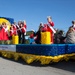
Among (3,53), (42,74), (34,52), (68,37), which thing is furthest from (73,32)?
(3,53)

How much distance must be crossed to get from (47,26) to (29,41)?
197cm

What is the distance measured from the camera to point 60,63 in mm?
9047

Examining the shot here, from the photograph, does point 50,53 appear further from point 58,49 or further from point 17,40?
point 17,40

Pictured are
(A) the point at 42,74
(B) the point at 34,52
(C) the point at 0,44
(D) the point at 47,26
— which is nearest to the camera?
(A) the point at 42,74

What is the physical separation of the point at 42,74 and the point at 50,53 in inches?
51.7

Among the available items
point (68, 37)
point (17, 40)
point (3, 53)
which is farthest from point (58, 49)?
point (3, 53)

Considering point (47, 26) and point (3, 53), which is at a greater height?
point (47, 26)

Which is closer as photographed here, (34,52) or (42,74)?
(42,74)

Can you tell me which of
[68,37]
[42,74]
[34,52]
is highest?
[68,37]

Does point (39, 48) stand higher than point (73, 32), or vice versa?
point (73, 32)

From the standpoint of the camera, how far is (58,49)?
809 centimetres

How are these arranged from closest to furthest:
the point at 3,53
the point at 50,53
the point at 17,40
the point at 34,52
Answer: the point at 50,53 < the point at 34,52 < the point at 17,40 < the point at 3,53

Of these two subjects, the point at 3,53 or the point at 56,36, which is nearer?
the point at 56,36

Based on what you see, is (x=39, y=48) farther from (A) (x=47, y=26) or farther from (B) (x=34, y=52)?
(A) (x=47, y=26)
